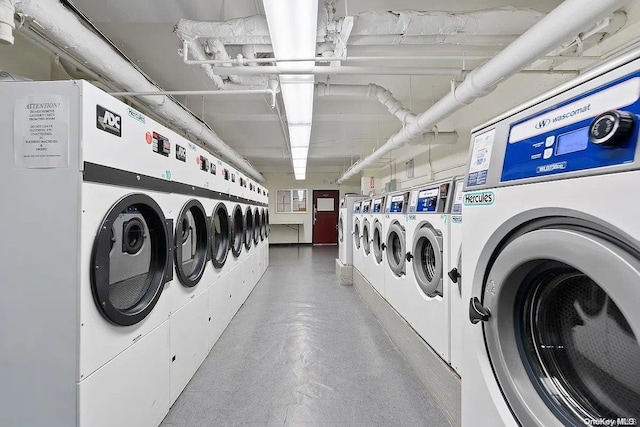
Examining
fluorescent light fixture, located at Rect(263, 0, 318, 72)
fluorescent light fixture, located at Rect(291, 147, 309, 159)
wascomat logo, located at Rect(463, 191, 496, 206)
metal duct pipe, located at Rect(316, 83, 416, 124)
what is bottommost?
wascomat logo, located at Rect(463, 191, 496, 206)

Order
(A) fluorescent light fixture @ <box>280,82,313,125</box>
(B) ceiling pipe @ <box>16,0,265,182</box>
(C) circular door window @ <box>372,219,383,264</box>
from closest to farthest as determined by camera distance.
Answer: (B) ceiling pipe @ <box>16,0,265,182</box>, (A) fluorescent light fixture @ <box>280,82,313,125</box>, (C) circular door window @ <box>372,219,383,264</box>

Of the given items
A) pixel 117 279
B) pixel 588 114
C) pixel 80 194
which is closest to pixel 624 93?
pixel 588 114

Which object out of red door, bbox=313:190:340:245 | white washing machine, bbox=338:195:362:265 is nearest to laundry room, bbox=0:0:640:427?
white washing machine, bbox=338:195:362:265

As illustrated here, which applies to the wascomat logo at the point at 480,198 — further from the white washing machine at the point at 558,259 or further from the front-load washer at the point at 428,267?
the front-load washer at the point at 428,267

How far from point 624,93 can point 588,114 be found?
55 mm

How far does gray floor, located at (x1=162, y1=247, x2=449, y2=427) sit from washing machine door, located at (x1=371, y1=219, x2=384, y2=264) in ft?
2.08

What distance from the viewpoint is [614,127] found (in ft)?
1.51

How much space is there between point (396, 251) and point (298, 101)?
1.54 m

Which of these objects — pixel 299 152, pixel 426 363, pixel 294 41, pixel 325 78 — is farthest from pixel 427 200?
pixel 299 152

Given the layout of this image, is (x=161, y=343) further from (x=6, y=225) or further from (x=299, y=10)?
(x=299, y=10)

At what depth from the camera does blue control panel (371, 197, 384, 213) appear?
2.92 m

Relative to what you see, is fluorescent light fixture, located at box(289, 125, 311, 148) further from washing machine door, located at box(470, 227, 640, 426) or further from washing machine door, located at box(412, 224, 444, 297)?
washing machine door, located at box(470, 227, 640, 426)

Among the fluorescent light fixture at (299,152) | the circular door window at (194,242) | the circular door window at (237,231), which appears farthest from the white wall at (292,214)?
the circular door window at (194,242)

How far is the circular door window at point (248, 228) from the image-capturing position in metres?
3.55
